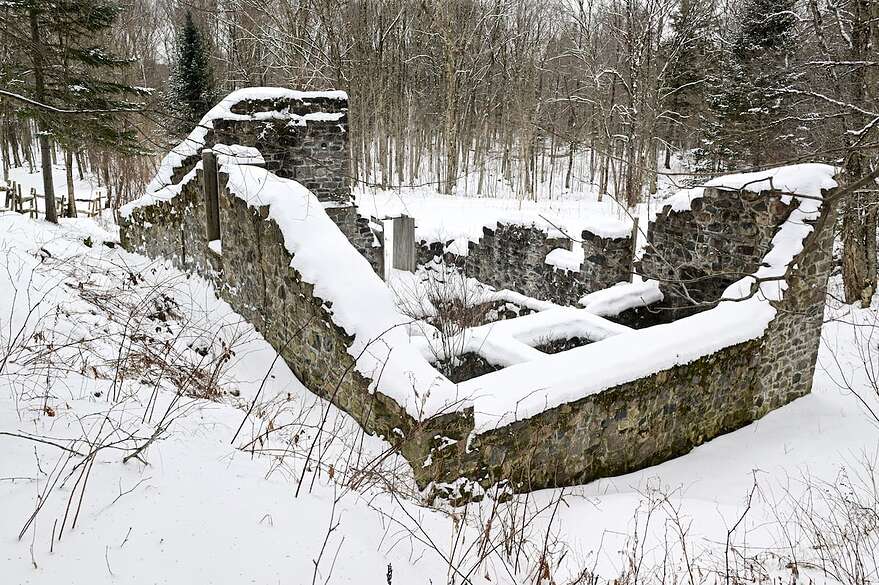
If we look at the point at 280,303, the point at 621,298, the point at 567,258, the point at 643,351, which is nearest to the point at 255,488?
the point at 280,303

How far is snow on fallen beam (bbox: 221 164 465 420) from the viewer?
5.01 meters

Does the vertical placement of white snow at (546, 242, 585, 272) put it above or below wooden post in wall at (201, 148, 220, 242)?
below

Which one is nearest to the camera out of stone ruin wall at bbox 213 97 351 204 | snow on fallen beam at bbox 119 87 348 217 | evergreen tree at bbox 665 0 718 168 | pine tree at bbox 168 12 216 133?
snow on fallen beam at bbox 119 87 348 217

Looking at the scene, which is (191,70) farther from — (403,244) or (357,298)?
(357,298)

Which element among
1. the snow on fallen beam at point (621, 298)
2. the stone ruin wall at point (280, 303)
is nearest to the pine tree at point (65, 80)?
the stone ruin wall at point (280, 303)

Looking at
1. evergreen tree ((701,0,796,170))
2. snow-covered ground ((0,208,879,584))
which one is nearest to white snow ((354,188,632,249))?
evergreen tree ((701,0,796,170))

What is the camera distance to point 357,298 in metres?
5.80

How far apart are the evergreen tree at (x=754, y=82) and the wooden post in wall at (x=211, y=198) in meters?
11.8

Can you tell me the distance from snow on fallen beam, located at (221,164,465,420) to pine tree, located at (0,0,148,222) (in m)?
1.61

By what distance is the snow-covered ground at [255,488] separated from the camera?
2.74 meters

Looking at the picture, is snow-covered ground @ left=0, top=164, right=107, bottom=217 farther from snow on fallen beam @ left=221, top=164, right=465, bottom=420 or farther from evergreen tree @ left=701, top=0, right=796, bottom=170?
evergreen tree @ left=701, top=0, right=796, bottom=170

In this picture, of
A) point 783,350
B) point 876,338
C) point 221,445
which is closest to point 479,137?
point 876,338

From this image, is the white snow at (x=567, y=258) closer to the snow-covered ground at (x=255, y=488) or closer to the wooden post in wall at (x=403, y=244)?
the wooden post in wall at (x=403, y=244)

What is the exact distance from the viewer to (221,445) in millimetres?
3750
